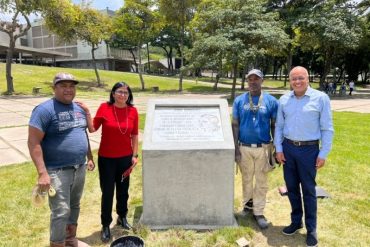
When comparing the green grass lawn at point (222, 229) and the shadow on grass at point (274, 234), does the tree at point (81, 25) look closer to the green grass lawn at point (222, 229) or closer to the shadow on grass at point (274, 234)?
the green grass lawn at point (222, 229)

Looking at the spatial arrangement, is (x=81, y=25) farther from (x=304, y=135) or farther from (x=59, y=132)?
(x=304, y=135)

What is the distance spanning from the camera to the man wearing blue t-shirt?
4.19m

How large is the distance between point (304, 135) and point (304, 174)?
16.9 inches

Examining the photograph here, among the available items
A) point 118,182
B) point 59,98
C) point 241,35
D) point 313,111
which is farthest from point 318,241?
point 241,35

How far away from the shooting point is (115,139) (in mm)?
3850

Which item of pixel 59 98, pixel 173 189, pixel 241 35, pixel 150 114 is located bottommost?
pixel 173 189

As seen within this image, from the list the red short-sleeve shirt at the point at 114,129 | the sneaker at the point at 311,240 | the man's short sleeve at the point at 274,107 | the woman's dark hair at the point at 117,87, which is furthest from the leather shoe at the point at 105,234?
the man's short sleeve at the point at 274,107

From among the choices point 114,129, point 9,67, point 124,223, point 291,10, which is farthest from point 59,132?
point 291,10

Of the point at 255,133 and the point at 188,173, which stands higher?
the point at 255,133

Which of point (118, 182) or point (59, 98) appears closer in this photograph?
point (59, 98)

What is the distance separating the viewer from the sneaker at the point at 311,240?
389 centimetres

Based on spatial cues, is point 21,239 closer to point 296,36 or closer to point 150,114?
point 150,114

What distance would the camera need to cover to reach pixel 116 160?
3898 millimetres

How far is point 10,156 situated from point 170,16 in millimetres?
24131
